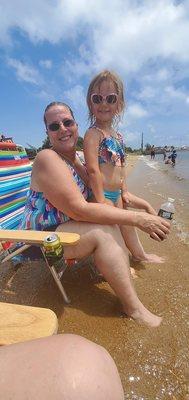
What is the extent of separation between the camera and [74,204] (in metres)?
2.50

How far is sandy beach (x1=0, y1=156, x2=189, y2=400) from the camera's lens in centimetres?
200

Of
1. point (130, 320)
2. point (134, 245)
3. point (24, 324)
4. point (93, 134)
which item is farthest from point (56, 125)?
point (24, 324)

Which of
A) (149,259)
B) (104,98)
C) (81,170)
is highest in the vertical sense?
(104,98)

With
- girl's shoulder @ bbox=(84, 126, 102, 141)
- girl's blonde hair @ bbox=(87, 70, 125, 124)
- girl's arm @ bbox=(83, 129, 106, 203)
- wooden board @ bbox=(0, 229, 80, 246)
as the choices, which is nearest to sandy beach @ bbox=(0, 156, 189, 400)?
wooden board @ bbox=(0, 229, 80, 246)

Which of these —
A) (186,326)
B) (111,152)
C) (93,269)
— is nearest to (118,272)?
(186,326)

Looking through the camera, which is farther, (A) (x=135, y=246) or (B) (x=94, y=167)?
(A) (x=135, y=246)

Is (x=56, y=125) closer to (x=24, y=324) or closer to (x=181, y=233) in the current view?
(x=24, y=324)

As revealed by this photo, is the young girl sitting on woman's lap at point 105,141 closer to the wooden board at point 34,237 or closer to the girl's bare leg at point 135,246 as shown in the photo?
the girl's bare leg at point 135,246

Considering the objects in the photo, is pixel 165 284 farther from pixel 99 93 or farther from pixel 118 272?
pixel 99 93

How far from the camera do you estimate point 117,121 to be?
348cm

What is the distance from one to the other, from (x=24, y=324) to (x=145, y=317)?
1.39m

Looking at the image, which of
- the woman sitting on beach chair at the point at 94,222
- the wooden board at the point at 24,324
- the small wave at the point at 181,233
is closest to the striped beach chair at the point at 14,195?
the woman sitting on beach chair at the point at 94,222

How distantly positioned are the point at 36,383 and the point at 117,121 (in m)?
2.94

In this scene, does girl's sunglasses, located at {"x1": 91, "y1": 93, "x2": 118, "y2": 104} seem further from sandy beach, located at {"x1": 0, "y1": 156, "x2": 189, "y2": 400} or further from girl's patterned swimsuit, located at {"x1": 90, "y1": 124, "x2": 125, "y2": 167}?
sandy beach, located at {"x1": 0, "y1": 156, "x2": 189, "y2": 400}
